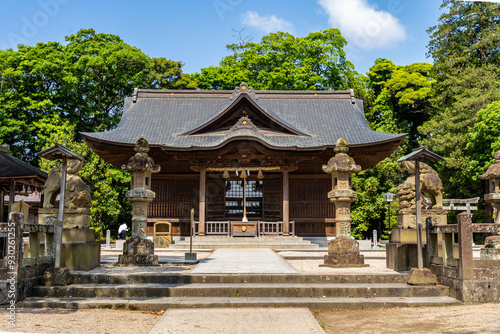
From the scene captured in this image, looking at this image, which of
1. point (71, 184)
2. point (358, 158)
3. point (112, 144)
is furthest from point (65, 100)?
point (71, 184)

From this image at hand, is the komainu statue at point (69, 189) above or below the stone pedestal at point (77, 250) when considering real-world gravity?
above

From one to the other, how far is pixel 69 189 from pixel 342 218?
665cm

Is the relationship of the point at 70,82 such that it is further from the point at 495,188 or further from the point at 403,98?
the point at 495,188

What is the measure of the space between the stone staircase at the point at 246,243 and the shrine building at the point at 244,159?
523mm

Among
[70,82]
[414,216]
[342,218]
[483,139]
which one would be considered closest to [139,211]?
[342,218]

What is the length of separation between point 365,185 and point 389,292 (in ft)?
72.3

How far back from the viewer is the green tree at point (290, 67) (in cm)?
3500

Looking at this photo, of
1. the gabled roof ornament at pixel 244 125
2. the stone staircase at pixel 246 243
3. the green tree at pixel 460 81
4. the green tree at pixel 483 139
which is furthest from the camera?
the green tree at pixel 460 81

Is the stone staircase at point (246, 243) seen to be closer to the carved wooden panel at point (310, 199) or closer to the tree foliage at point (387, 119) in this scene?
the carved wooden panel at point (310, 199)

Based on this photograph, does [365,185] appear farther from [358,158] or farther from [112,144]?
[112,144]

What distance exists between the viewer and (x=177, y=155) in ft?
64.6

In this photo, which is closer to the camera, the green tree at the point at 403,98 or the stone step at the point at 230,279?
the stone step at the point at 230,279

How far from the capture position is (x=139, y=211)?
1117 centimetres

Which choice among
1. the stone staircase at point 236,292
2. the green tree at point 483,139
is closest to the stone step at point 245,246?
the stone staircase at point 236,292
